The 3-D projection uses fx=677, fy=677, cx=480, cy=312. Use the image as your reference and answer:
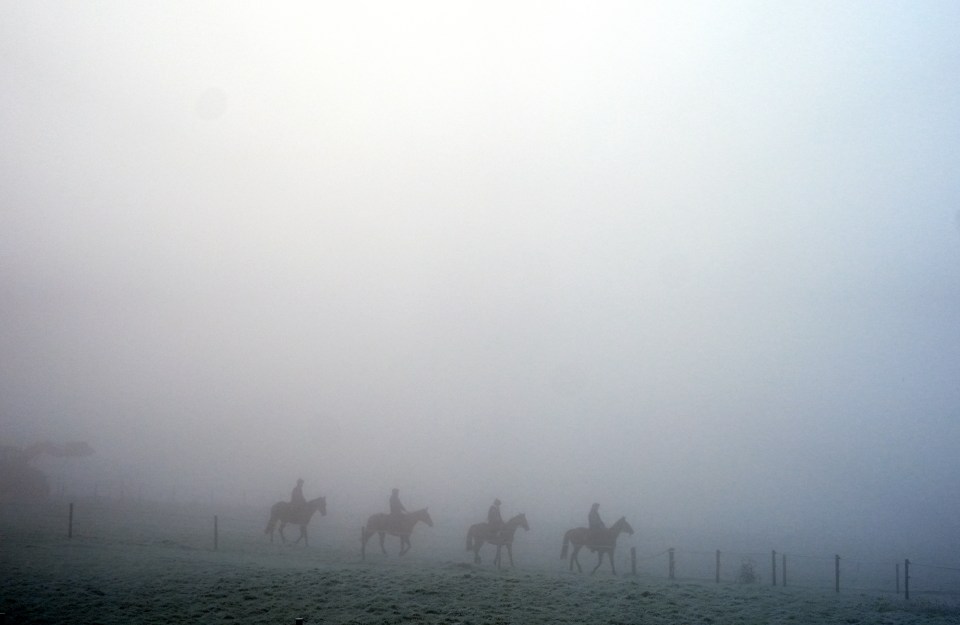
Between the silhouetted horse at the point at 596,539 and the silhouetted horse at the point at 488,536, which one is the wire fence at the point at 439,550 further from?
the silhouetted horse at the point at 488,536

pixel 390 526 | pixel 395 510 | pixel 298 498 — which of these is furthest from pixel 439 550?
pixel 298 498

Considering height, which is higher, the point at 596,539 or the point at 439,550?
the point at 596,539

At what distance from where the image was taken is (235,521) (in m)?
46.3

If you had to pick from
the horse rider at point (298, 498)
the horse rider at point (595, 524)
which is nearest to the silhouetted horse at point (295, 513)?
the horse rider at point (298, 498)

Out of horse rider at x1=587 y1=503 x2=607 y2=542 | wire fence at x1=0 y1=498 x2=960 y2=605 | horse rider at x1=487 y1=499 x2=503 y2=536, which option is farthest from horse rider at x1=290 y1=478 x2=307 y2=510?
horse rider at x1=587 y1=503 x2=607 y2=542

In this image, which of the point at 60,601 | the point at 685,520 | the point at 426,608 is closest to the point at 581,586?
the point at 426,608

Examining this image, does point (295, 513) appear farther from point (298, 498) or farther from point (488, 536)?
point (488, 536)

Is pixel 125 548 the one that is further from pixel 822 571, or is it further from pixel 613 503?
pixel 613 503

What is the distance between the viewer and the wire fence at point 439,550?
29.5 metres

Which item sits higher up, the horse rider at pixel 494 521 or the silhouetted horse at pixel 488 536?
the horse rider at pixel 494 521

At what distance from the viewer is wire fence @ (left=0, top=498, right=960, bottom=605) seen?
29500 millimetres

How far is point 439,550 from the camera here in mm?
39781

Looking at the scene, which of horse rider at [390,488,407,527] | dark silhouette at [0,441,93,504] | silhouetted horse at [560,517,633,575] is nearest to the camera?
silhouetted horse at [560,517,633,575]

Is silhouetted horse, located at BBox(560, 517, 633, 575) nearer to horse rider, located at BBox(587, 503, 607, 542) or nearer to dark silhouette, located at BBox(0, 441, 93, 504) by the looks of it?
horse rider, located at BBox(587, 503, 607, 542)
